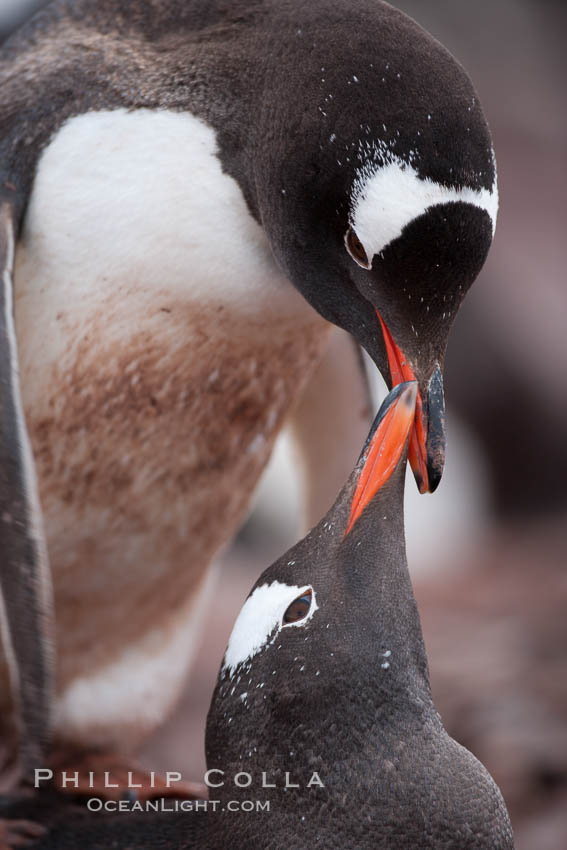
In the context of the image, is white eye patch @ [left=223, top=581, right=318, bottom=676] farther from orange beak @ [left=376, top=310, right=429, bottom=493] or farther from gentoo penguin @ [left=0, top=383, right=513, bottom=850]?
orange beak @ [left=376, top=310, right=429, bottom=493]

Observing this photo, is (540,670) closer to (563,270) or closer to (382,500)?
(382,500)

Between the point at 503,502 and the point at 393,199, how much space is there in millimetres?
5475

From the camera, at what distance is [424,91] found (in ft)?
5.32

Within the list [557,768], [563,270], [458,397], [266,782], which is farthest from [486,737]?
[563,270]

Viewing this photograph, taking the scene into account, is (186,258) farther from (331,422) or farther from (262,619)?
(331,422)

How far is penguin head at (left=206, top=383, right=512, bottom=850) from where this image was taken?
161 cm

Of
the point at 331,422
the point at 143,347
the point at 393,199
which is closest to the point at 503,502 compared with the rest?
the point at 331,422

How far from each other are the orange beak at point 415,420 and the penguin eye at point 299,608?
204mm

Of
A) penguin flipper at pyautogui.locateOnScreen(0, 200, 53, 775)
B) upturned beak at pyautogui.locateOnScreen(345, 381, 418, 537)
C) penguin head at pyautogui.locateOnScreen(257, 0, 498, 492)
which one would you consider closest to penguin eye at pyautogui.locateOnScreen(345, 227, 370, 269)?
penguin head at pyautogui.locateOnScreen(257, 0, 498, 492)

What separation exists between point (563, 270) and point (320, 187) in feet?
19.2

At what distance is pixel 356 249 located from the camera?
66.4 inches

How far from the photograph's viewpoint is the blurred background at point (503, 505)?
10.8 feet

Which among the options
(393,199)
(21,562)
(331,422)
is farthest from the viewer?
(331,422)

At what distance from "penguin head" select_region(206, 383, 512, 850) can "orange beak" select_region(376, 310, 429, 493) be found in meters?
0.01
